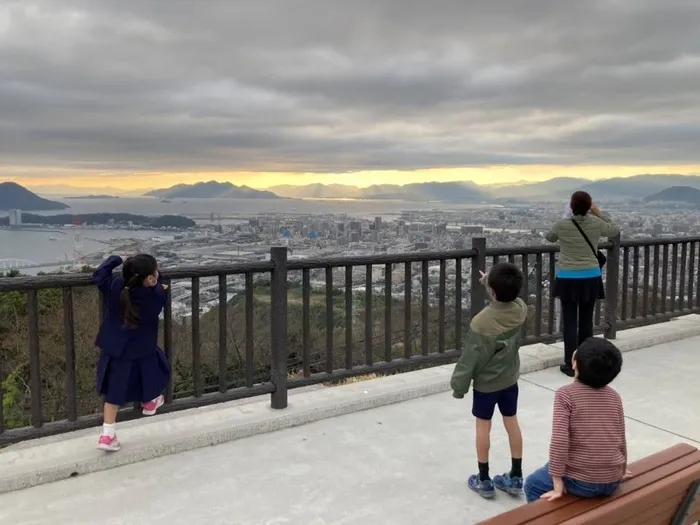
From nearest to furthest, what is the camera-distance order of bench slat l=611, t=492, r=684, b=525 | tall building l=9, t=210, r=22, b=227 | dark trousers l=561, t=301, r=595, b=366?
bench slat l=611, t=492, r=684, b=525, dark trousers l=561, t=301, r=595, b=366, tall building l=9, t=210, r=22, b=227

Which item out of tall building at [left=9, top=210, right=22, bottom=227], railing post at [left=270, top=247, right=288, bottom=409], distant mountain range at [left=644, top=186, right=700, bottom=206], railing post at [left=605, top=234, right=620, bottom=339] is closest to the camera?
railing post at [left=270, top=247, right=288, bottom=409]

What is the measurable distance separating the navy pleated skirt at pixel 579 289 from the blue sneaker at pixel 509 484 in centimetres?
260

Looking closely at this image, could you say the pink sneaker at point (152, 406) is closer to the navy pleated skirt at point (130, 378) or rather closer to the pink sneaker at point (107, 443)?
the navy pleated skirt at point (130, 378)

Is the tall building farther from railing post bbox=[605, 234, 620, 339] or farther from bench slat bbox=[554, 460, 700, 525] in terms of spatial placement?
bench slat bbox=[554, 460, 700, 525]

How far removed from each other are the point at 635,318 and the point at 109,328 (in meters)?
5.96

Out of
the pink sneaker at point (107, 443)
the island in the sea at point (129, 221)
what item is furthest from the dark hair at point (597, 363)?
the island in the sea at point (129, 221)

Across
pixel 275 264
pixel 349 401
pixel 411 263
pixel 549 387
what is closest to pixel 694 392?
pixel 549 387

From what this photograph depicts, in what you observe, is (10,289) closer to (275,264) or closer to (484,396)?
(275,264)

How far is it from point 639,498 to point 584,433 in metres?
0.29

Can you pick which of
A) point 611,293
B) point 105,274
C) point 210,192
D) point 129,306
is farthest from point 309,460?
point 210,192

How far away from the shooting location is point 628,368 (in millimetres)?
5906

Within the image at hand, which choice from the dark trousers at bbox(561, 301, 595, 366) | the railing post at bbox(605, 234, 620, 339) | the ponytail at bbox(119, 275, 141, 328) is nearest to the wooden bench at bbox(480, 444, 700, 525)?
the ponytail at bbox(119, 275, 141, 328)

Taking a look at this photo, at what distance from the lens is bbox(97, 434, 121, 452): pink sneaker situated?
144 inches

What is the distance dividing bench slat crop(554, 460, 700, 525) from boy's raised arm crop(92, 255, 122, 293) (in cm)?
279
